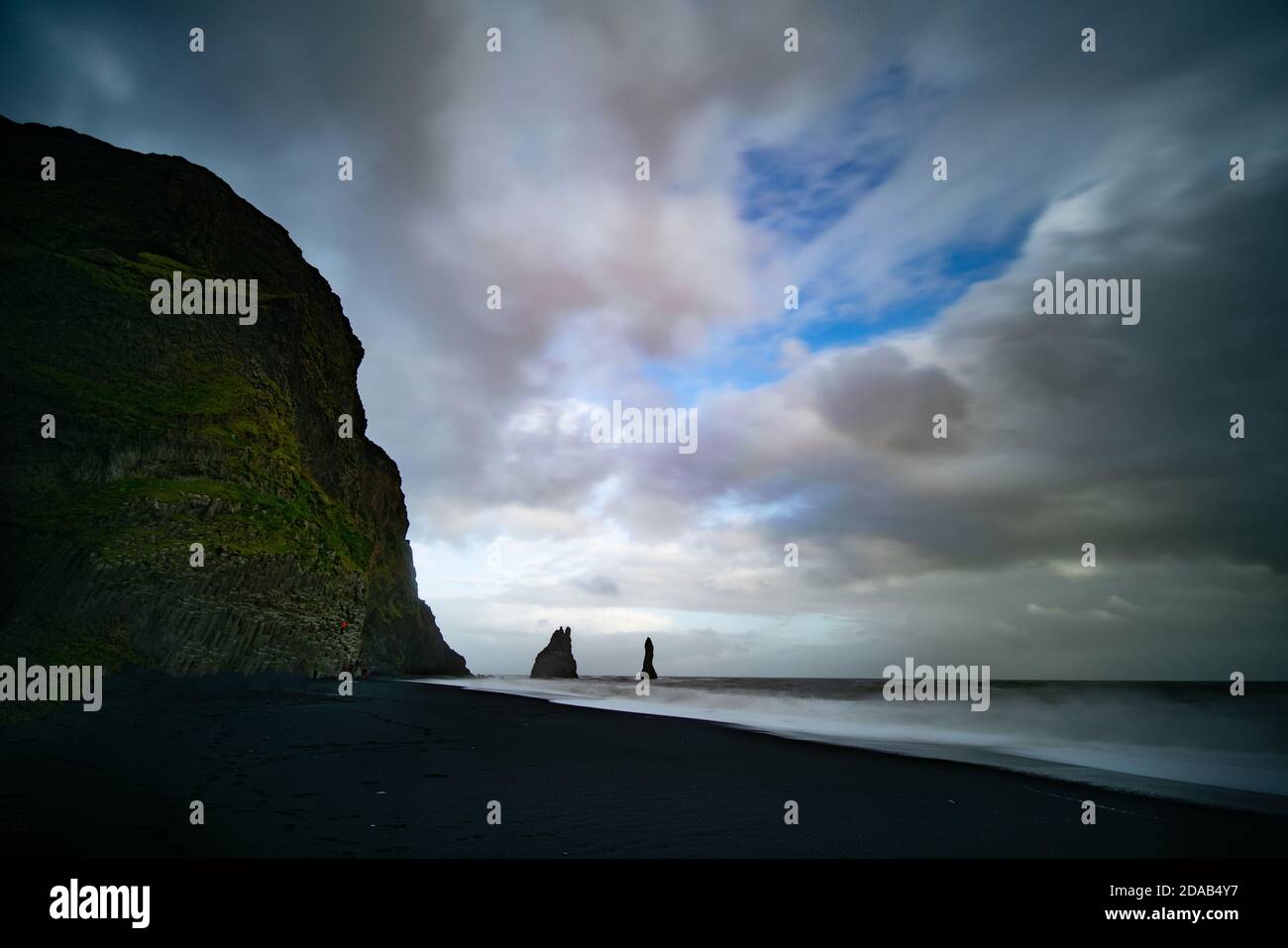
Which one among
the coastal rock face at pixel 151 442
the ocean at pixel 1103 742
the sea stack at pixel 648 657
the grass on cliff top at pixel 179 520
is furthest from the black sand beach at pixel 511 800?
the sea stack at pixel 648 657

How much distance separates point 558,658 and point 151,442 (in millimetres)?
117363

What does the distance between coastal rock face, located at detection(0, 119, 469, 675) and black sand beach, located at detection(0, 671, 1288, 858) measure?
11119 mm

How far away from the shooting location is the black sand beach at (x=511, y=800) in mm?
6367

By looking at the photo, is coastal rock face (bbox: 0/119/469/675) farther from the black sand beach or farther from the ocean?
the ocean

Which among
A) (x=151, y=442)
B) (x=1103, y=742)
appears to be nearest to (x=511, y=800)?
(x=1103, y=742)

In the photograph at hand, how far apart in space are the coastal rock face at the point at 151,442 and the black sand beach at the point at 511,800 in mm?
11119

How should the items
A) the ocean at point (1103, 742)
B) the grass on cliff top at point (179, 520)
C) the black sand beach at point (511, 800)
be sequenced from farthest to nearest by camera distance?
the grass on cliff top at point (179, 520)
the ocean at point (1103, 742)
the black sand beach at point (511, 800)

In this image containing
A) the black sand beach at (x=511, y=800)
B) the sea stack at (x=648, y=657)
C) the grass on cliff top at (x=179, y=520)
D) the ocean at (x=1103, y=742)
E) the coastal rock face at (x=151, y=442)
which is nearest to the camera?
the black sand beach at (x=511, y=800)

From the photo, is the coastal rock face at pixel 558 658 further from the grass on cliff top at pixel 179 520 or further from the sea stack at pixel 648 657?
the grass on cliff top at pixel 179 520
